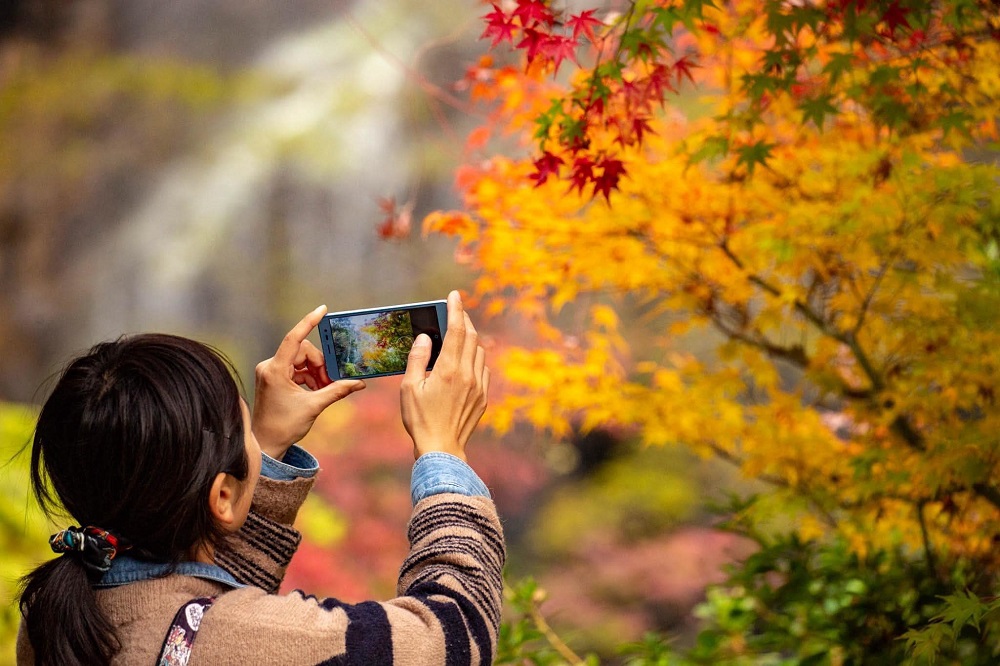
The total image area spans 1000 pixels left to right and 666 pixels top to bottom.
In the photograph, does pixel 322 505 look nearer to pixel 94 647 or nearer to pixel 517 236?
pixel 517 236

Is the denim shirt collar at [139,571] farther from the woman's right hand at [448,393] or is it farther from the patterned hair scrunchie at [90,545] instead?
the woman's right hand at [448,393]

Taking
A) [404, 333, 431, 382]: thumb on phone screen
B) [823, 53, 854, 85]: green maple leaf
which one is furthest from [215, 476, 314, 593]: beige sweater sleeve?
[823, 53, 854, 85]: green maple leaf

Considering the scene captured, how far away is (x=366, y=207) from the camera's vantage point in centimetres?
509

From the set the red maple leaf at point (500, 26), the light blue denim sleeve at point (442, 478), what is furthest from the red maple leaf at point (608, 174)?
the light blue denim sleeve at point (442, 478)

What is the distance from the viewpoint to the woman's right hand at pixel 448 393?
98cm

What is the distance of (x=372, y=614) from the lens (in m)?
0.84

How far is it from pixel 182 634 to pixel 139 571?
10cm

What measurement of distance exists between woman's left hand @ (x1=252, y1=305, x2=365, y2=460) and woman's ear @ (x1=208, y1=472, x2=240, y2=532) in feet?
0.61

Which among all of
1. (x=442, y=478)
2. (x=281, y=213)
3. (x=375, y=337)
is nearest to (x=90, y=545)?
(x=442, y=478)

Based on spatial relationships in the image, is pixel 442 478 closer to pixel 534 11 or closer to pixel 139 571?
pixel 139 571

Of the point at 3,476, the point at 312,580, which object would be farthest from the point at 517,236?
the point at 3,476

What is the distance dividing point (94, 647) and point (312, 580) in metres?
3.49

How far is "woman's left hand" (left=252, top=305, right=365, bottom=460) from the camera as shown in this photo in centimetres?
113

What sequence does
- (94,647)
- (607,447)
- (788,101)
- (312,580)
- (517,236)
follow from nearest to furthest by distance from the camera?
(94,647)
(788,101)
(517,236)
(312,580)
(607,447)
